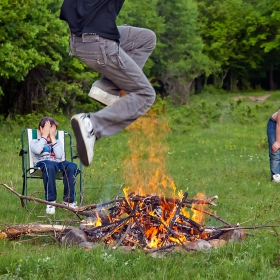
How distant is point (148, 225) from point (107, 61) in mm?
1876

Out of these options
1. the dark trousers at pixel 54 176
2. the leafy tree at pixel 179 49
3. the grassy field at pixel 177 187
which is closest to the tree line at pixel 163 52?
the leafy tree at pixel 179 49

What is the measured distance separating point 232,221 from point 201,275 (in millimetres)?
2462

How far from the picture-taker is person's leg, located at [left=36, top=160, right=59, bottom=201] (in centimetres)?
813

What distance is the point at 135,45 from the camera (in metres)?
5.49

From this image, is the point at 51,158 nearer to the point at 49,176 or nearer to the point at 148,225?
the point at 49,176

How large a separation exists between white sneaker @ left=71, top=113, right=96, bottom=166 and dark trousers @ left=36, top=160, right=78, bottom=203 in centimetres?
302

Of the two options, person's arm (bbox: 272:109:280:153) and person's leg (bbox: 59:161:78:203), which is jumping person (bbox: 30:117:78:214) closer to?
A: person's leg (bbox: 59:161:78:203)

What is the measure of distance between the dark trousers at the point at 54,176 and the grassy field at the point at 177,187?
0.24m

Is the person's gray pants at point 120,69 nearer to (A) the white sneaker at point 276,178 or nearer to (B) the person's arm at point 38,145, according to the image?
(B) the person's arm at point 38,145

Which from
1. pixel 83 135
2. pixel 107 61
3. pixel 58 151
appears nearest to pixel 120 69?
pixel 107 61

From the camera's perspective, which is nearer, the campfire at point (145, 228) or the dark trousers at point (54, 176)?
the campfire at point (145, 228)

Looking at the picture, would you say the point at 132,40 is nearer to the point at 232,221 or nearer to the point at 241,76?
the point at 232,221

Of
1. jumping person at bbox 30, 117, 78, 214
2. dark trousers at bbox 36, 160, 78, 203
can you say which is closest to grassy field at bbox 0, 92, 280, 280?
dark trousers at bbox 36, 160, 78, 203

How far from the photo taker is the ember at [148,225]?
20.0 ft
